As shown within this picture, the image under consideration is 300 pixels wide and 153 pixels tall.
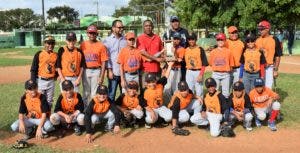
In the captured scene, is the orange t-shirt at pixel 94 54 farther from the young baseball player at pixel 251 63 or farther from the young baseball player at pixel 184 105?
the young baseball player at pixel 251 63

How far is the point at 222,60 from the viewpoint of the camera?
27.7ft

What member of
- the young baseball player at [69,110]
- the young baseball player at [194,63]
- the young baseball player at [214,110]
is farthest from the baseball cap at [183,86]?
the young baseball player at [69,110]

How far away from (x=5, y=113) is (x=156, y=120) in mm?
3745

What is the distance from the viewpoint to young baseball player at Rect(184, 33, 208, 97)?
332 inches

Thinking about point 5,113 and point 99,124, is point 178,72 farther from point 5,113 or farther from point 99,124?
point 5,113

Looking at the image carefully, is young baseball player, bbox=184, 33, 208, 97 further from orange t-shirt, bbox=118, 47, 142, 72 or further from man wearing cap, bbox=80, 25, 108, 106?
man wearing cap, bbox=80, 25, 108, 106

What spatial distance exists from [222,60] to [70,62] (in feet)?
9.58

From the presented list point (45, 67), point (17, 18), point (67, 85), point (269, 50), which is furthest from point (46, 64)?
point (17, 18)

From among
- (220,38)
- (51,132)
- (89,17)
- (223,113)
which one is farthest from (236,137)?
(89,17)

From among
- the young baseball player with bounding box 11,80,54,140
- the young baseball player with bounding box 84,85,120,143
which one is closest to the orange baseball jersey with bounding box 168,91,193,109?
the young baseball player with bounding box 84,85,120,143

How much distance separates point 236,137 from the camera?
7379 mm

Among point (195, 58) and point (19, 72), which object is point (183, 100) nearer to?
point (195, 58)

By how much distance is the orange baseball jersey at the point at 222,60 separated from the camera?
841 cm

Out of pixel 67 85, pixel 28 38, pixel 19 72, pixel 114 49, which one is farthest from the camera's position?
pixel 28 38
